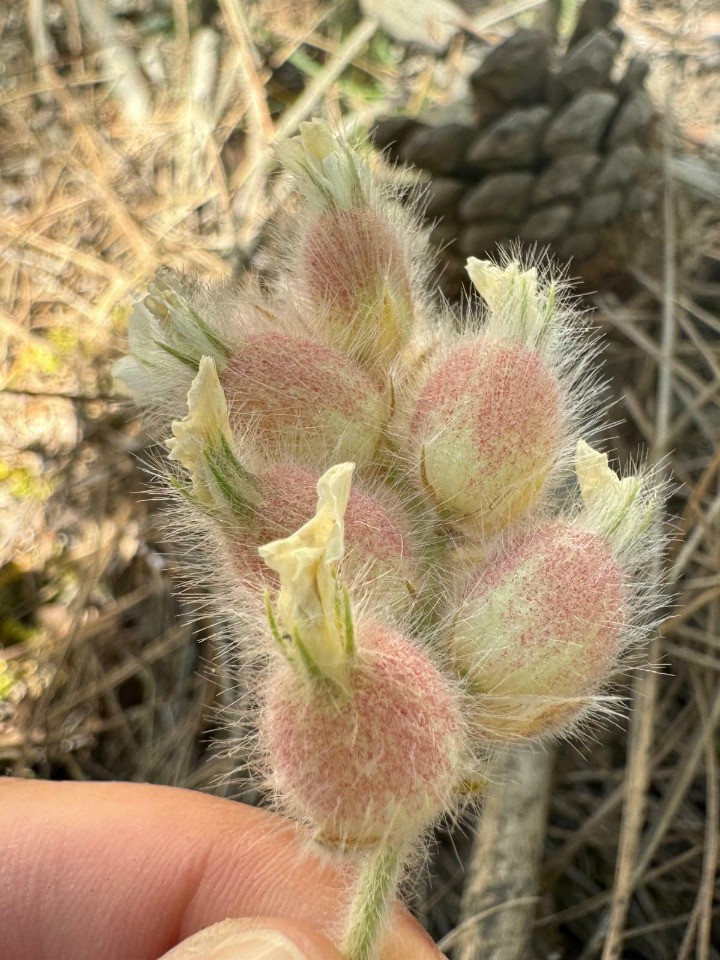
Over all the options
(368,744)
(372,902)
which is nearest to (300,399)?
(368,744)

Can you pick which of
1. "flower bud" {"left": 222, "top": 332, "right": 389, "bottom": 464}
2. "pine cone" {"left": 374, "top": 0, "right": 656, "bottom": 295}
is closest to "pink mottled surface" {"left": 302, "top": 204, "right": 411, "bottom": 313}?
"flower bud" {"left": 222, "top": 332, "right": 389, "bottom": 464}

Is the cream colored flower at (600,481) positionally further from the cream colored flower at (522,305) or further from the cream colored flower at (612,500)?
the cream colored flower at (522,305)

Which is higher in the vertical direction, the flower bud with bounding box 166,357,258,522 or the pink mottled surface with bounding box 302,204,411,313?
the pink mottled surface with bounding box 302,204,411,313

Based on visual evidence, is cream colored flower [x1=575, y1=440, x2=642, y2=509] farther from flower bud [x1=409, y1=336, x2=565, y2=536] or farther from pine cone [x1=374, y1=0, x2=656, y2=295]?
pine cone [x1=374, y1=0, x2=656, y2=295]

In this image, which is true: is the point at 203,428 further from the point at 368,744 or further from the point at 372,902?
the point at 372,902

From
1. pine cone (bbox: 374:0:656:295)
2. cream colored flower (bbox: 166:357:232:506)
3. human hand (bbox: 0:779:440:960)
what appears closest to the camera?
cream colored flower (bbox: 166:357:232:506)

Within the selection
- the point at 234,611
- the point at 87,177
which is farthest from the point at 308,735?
the point at 87,177
